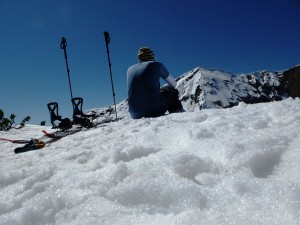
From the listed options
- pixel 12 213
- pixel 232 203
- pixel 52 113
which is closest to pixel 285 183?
pixel 232 203

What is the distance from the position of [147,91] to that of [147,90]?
0.09ft

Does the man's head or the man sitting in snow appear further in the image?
the man's head

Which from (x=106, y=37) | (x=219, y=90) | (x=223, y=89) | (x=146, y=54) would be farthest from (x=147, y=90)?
(x=223, y=89)

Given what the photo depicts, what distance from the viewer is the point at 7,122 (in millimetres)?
Answer: 18078

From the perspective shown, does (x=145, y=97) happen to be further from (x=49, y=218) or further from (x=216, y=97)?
(x=216, y=97)

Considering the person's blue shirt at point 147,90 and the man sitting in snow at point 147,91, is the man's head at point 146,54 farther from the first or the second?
the person's blue shirt at point 147,90

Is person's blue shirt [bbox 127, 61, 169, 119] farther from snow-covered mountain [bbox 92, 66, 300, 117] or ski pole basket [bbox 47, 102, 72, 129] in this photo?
snow-covered mountain [bbox 92, 66, 300, 117]

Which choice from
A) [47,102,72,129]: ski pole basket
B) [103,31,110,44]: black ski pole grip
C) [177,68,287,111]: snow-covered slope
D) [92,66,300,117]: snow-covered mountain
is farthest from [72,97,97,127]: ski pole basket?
[177,68,287,111]: snow-covered slope

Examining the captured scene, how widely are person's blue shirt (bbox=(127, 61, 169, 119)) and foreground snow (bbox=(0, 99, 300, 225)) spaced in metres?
3.80

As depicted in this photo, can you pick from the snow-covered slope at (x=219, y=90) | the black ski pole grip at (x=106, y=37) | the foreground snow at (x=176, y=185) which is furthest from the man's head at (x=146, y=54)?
the snow-covered slope at (x=219, y=90)

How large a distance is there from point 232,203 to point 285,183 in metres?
0.45

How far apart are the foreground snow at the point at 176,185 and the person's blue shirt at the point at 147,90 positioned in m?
3.80

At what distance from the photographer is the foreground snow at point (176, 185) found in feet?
6.01

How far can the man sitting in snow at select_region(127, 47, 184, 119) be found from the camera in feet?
23.4
